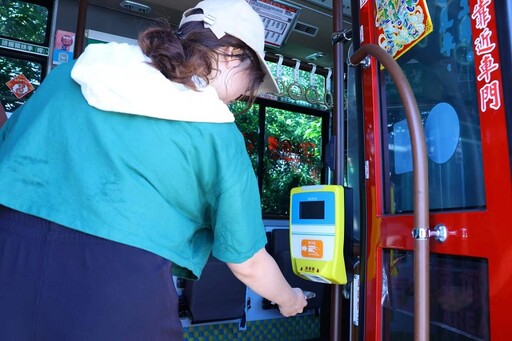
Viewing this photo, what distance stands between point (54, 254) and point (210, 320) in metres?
2.61

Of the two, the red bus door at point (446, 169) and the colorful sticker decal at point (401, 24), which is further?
the colorful sticker decal at point (401, 24)

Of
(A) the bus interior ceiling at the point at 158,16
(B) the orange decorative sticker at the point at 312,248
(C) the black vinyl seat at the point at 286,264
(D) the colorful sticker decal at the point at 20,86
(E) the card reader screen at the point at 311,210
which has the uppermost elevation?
(A) the bus interior ceiling at the point at 158,16

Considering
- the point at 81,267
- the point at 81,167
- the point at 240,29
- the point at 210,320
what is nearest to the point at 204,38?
the point at 240,29

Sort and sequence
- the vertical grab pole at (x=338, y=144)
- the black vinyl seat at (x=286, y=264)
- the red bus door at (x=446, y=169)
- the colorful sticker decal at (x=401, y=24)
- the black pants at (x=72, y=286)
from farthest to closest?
the black vinyl seat at (x=286, y=264)
the vertical grab pole at (x=338, y=144)
the colorful sticker decal at (x=401, y=24)
the red bus door at (x=446, y=169)
the black pants at (x=72, y=286)

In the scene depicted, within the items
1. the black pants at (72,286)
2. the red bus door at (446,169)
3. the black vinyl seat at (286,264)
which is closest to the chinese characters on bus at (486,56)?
the red bus door at (446,169)

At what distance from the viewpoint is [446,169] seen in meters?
1.15

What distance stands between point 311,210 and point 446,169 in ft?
1.54

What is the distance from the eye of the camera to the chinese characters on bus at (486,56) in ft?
3.18

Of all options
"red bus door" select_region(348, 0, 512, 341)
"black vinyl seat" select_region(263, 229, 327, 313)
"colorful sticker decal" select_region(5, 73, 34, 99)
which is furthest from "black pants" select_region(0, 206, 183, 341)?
"colorful sticker decal" select_region(5, 73, 34, 99)

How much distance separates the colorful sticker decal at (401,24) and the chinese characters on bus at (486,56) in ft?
0.63

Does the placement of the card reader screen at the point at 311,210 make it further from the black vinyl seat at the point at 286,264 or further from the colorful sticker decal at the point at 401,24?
the black vinyl seat at the point at 286,264

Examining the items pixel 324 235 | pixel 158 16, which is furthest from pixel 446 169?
pixel 158 16

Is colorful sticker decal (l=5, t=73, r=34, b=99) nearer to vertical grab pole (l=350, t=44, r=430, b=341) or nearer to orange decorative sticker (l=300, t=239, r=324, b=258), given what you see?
orange decorative sticker (l=300, t=239, r=324, b=258)

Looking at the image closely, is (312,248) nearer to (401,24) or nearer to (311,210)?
(311,210)
